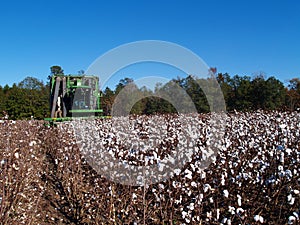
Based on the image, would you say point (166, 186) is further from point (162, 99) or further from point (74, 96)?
point (162, 99)

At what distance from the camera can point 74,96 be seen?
42.9 ft

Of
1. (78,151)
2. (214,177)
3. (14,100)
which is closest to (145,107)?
(14,100)

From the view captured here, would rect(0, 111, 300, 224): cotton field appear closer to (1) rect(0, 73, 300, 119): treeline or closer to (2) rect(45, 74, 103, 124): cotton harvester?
(2) rect(45, 74, 103, 124): cotton harvester

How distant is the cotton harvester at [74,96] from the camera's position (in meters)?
12.8

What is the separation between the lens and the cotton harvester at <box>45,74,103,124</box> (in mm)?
12758

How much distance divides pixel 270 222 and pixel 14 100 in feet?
85.3

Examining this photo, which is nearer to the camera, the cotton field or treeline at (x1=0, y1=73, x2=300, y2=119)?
the cotton field

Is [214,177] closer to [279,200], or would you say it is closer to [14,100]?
[279,200]

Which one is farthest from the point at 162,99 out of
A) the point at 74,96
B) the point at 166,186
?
the point at 166,186

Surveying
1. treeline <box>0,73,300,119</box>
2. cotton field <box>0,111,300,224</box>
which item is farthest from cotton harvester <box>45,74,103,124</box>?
cotton field <box>0,111,300,224</box>

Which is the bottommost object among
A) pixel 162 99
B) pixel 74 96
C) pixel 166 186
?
pixel 166 186

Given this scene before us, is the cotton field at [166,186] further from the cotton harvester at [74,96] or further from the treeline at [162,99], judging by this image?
the treeline at [162,99]

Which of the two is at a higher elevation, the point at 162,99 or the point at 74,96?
the point at 162,99

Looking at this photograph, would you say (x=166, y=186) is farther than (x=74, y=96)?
No
